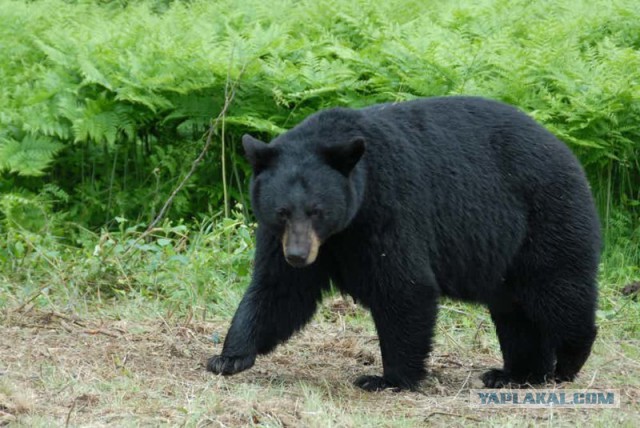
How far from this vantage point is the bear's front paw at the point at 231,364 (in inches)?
240

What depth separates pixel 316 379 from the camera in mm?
6258

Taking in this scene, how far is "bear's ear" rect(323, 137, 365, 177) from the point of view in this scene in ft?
18.4

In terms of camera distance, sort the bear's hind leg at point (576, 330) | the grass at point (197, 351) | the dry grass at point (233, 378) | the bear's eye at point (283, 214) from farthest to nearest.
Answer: the bear's hind leg at point (576, 330), the bear's eye at point (283, 214), the grass at point (197, 351), the dry grass at point (233, 378)

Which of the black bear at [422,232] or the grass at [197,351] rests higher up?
the black bear at [422,232]

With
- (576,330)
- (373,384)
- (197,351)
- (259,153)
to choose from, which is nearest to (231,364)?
(197,351)

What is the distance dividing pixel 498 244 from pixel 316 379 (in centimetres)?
141

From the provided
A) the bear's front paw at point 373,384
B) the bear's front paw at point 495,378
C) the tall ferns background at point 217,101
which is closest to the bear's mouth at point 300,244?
the bear's front paw at point 373,384

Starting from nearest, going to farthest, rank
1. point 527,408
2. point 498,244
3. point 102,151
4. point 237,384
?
point 527,408 < point 237,384 < point 498,244 < point 102,151

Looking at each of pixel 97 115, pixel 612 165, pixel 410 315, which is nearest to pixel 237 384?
pixel 410 315

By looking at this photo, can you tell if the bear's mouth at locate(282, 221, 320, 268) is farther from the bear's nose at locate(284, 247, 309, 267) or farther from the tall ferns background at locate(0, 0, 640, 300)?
the tall ferns background at locate(0, 0, 640, 300)

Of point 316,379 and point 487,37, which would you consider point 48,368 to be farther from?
point 487,37

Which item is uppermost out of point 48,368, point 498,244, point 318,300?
point 498,244

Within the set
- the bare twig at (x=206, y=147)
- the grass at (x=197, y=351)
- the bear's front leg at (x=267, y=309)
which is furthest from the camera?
the bare twig at (x=206, y=147)

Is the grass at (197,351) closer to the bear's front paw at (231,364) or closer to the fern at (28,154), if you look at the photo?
the bear's front paw at (231,364)
